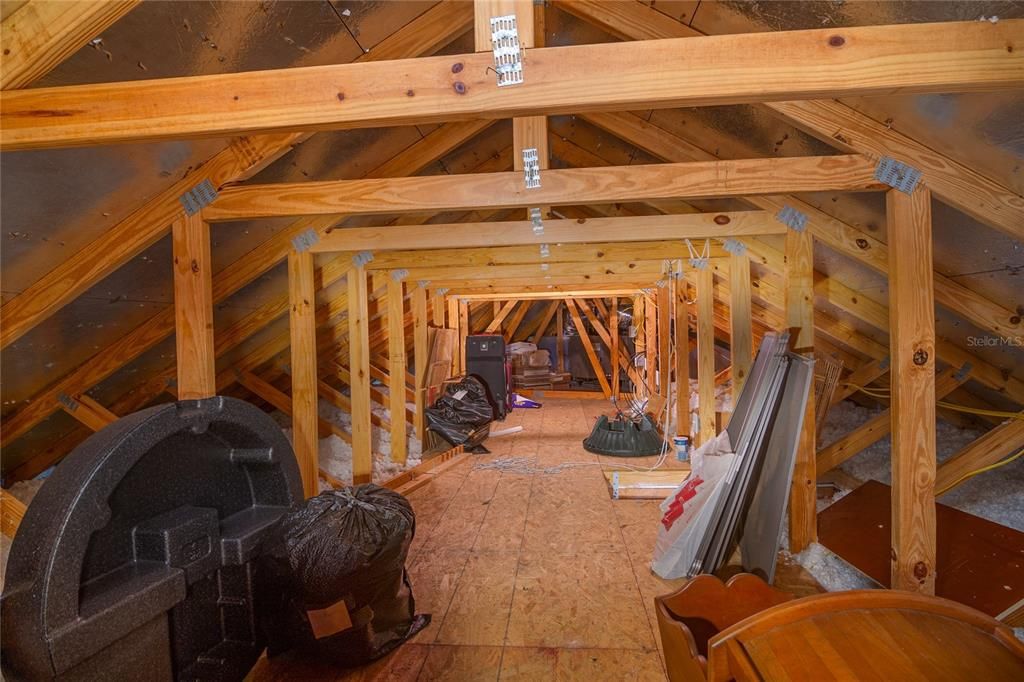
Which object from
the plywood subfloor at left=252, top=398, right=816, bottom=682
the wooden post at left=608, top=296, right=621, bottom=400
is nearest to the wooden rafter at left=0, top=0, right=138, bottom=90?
the plywood subfloor at left=252, top=398, right=816, bottom=682

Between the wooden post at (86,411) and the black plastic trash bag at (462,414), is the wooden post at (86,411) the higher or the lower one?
the higher one

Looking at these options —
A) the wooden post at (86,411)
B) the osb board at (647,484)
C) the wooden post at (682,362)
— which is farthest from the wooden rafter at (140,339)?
the wooden post at (682,362)

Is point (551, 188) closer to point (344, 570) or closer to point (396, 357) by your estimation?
point (344, 570)

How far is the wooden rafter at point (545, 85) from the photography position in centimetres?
108

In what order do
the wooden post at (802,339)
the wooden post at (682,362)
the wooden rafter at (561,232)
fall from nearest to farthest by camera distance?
the wooden post at (802,339) → the wooden rafter at (561,232) → the wooden post at (682,362)

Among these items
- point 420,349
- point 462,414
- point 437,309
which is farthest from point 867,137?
point 437,309

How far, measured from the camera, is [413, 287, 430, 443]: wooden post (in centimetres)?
465

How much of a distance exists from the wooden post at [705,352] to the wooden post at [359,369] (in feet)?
7.63

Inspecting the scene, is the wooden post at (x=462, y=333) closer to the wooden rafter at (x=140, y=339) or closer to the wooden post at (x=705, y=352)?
the wooden post at (x=705, y=352)

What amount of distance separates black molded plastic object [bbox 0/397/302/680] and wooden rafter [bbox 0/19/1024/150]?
730mm

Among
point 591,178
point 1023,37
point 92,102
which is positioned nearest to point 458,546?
point 591,178

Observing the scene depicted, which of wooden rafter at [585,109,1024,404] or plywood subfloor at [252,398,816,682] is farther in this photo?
wooden rafter at [585,109,1024,404]

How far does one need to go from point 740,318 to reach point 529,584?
1997 millimetres

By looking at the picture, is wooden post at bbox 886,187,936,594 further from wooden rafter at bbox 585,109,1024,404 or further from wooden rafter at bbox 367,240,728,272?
wooden rafter at bbox 367,240,728,272
